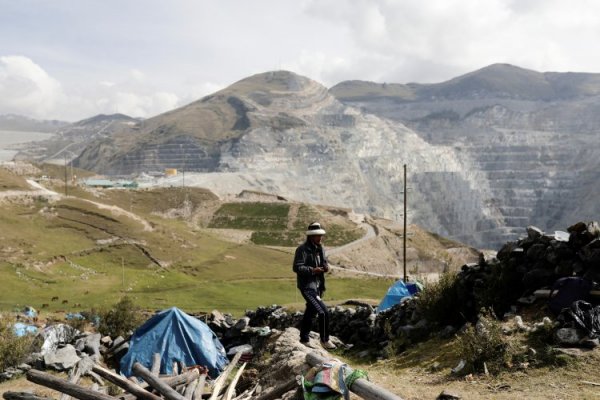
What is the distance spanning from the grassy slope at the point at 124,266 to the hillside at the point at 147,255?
11cm

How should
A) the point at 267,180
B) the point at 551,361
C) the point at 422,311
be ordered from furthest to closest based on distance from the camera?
the point at 267,180 → the point at 422,311 → the point at 551,361

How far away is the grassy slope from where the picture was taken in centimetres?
4956

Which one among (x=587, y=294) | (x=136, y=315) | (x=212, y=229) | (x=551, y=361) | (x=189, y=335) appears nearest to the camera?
(x=551, y=361)

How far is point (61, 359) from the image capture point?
743 inches

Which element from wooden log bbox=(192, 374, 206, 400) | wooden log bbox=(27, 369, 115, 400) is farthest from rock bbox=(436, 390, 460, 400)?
wooden log bbox=(27, 369, 115, 400)

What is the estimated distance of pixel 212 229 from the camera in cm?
11588

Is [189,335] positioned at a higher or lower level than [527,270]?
lower

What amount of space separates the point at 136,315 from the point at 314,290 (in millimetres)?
16468

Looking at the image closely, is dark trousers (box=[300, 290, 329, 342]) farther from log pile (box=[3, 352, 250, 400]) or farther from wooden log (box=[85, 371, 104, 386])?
wooden log (box=[85, 371, 104, 386])

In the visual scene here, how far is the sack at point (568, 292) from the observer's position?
12.1 metres

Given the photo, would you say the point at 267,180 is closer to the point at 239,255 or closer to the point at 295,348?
the point at 239,255

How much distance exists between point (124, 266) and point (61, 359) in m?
51.9

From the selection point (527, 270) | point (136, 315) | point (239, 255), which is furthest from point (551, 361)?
point (239, 255)

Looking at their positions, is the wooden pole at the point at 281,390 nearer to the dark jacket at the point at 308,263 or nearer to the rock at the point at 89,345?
the dark jacket at the point at 308,263
